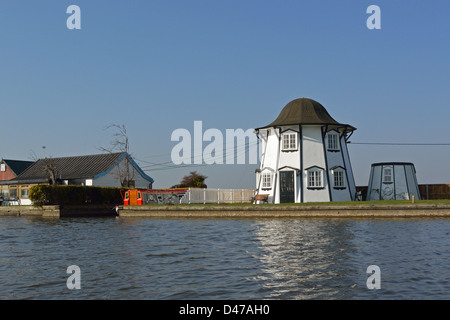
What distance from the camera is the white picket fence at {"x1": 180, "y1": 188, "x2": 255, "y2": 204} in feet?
134

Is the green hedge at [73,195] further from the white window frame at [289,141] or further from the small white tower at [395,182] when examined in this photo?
the small white tower at [395,182]

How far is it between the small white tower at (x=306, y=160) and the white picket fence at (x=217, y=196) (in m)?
3.23

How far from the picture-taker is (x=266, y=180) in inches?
1538

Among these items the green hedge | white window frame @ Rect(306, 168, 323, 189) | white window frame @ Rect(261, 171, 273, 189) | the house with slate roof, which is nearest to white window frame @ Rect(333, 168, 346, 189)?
white window frame @ Rect(306, 168, 323, 189)

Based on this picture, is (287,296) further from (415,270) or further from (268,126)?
(268,126)

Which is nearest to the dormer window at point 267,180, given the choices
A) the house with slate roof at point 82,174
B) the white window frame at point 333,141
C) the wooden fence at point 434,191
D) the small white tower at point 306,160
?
the small white tower at point 306,160

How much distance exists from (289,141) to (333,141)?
3.79m

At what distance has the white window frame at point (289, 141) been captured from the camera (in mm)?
38000

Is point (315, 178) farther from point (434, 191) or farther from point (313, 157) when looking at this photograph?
point (434, 191)

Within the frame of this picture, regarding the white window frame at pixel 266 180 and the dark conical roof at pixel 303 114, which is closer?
the dark conical roof at pixel 303 114

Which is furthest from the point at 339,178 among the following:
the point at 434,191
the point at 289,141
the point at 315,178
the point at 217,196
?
the point at 217,196

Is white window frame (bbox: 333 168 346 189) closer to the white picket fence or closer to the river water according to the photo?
the white picket fence

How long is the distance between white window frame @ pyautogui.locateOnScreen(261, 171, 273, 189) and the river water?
17539mm
